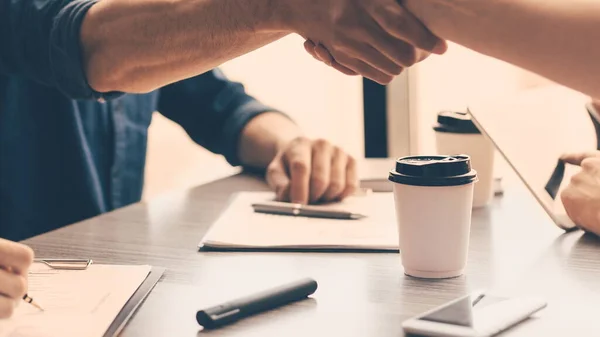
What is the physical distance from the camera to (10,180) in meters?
1.40

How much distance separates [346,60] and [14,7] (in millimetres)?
515

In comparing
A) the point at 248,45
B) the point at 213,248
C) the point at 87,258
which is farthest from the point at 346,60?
the point at 87,258

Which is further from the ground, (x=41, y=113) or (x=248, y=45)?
(x=248, y=45)

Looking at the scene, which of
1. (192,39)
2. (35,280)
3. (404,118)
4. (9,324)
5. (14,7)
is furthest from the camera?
(404,118)

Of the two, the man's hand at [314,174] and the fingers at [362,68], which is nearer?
the fingers at [362,68]

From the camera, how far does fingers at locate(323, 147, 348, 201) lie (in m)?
1.11

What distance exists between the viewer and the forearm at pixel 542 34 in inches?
24.9

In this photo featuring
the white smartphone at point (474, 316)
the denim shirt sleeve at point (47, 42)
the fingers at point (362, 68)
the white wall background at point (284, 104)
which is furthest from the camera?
the white wall background at point (284, 104)

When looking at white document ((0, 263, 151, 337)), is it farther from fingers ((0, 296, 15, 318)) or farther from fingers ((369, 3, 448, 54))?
fingers ((369, 3, 448, 54))

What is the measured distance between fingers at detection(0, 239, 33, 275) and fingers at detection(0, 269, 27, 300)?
0.03 ft

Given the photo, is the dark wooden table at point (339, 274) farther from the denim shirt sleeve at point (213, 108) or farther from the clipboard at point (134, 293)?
the denim shirt sleeve at point (213, 108)

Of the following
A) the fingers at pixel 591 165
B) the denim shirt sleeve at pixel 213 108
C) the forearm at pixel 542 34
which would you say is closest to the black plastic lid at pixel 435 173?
the forearm at pixel 542 34

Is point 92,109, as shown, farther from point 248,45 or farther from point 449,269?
point 449,269

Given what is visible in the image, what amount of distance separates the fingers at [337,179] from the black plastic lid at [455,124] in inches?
5.7
